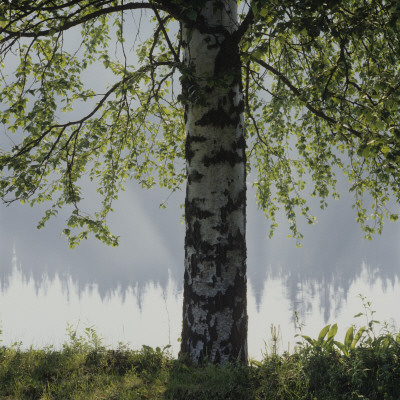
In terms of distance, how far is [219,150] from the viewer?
5.91 metres

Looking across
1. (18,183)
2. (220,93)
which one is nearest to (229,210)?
(220,93)

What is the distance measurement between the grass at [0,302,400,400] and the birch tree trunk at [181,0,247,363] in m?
0.52

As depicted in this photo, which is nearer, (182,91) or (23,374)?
(23,374)

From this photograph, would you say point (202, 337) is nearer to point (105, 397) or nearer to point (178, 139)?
point (105, 397)

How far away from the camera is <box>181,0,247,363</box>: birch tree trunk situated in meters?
5.79

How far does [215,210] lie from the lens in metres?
5.83

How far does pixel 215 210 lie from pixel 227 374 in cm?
211

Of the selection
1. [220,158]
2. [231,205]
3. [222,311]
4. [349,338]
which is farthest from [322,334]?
[220,158]

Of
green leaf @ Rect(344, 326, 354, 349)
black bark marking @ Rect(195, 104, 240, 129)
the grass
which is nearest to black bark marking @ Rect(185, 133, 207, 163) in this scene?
black bark marking @ Rect(195, 104, 240, 129)

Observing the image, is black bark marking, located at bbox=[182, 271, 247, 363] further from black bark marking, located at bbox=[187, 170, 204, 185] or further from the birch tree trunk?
black bark marking, located at bbox=[187, 170, 204, 185]

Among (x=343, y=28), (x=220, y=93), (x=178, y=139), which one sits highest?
(x=178, y=139)

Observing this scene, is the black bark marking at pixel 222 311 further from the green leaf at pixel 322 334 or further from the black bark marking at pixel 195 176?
the black bark marking at pixel 195 176

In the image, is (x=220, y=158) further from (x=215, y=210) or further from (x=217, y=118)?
(x=215, y=210)

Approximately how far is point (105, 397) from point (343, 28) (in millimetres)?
5394
